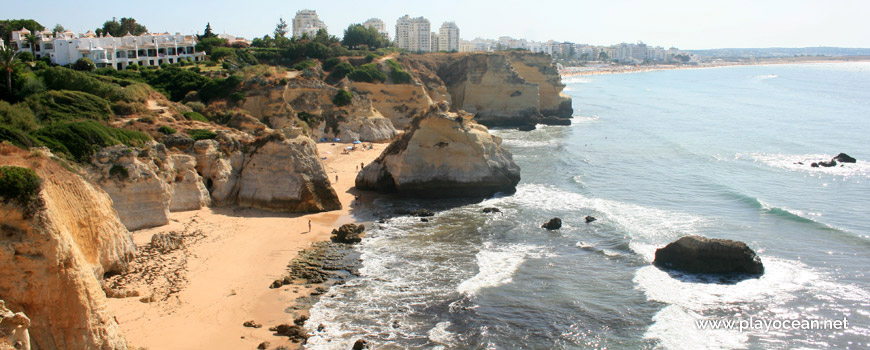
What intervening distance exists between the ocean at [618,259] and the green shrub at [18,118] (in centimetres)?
1463

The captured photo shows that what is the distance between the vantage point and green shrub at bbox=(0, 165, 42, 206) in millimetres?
11891

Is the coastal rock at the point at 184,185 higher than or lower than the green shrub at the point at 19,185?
lower

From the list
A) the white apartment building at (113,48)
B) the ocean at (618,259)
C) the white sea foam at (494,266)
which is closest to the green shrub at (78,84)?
the ocean at (618,259)

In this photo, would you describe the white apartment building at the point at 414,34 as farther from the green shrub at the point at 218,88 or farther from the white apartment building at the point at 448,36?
the green shrub at the point at 218,88

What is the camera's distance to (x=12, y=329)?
1067cm

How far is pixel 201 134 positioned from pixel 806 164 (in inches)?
1484

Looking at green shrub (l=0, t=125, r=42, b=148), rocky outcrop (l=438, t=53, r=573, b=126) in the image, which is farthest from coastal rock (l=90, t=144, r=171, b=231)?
rocky outcrop (l=438, t=53, r=573, b=126)

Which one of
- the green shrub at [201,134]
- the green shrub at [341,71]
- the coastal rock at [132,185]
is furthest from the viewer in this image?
the green shrub at [341,71]

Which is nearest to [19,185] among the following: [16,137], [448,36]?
[16,137]

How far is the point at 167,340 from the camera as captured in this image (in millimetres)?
16141

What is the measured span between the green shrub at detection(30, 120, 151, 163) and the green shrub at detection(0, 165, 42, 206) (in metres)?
12.0

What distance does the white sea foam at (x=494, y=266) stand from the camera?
2060 cm

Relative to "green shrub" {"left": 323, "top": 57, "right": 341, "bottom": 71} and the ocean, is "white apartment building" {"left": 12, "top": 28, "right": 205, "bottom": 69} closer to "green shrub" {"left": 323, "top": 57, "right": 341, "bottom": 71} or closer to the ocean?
"green shrub" {"left": 323, "top": 57, "right": 341, "bottom": 71}

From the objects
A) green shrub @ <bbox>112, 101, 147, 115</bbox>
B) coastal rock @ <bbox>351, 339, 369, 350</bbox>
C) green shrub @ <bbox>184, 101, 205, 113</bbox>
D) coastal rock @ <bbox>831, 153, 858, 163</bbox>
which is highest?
green shrub @ <bbox>112, 101, 147, 115</bbox>
